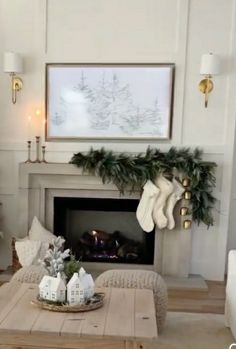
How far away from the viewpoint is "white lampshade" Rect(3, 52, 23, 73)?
12.4ft

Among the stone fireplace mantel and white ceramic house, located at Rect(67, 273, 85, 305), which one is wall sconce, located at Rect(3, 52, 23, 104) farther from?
white ceramic house, located at Rect(67, 273, 85, 305)

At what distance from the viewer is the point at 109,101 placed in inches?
156

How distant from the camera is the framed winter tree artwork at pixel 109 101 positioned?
12.8 feet

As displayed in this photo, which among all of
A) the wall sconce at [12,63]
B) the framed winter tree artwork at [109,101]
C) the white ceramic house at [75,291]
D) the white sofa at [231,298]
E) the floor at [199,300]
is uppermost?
the wall sconce at [12,63]

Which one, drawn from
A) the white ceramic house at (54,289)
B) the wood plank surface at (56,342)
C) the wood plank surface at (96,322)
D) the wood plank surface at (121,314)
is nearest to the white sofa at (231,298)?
the wood plank surface at (121,314)

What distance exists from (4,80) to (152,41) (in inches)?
60.7

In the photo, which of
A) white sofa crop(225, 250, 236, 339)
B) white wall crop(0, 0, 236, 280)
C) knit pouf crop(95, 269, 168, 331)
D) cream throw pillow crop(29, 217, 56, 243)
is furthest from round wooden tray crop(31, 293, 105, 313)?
white wall crop(0, 0, 236, 280)

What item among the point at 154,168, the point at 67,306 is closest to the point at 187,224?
the point at 154,168

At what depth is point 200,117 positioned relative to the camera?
3.90 metres

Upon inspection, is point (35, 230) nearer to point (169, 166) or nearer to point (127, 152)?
point (127, 152)

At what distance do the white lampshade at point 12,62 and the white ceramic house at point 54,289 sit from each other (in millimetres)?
2323

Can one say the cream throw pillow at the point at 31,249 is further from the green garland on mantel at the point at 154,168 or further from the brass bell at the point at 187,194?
the brass bell at the point at 187,194

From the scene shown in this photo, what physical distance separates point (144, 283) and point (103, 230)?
5.22 feet

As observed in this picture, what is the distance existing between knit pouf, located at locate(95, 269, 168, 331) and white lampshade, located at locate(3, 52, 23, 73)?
219 cm
